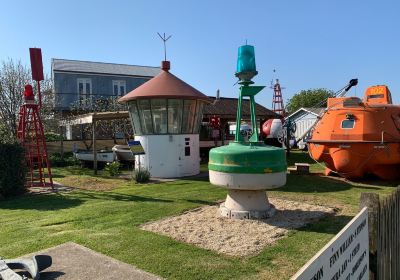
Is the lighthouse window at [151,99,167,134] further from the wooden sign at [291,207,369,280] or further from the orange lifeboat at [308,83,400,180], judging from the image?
the wooden sign at [291,207,369,280]

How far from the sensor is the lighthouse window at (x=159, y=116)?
623 inches

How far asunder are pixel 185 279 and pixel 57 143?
957 inches

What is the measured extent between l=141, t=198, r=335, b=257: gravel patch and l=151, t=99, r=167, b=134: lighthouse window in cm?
748

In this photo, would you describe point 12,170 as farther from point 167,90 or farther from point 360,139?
point 360,139

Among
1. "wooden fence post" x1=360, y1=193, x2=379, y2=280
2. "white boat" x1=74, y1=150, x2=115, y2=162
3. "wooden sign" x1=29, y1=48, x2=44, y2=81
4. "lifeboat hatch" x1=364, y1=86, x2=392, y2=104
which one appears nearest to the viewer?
"wooden fence post" x1=360, y1=193, x2=379, y2=280

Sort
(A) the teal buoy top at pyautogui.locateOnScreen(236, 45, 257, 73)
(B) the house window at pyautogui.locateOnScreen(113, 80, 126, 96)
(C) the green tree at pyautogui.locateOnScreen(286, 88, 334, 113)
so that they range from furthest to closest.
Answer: (C) the green tree at pyautogui.locateOnScreen(286, 88, 334, 113)
(B) the house window at pyautogui.locateOnScreen(113, 80, 126, 96)
(A) the teal buoy top at pyautogui.locateOnScreen(236, 45, 257, 73)

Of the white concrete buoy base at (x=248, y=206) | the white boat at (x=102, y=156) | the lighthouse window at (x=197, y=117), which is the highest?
the lighthouse window at (x=197, y=117)

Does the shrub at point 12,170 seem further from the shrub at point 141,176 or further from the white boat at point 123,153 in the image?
the white boat at point 123,153

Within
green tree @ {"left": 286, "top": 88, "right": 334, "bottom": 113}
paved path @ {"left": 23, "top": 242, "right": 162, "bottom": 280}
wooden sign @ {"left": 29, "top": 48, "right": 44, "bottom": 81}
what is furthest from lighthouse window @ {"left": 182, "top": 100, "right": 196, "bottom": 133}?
green tree @ {"left": 286, "top": 88, "right": 334, "bottom": 113}

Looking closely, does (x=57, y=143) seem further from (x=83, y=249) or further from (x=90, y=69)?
(x=83, y=249)

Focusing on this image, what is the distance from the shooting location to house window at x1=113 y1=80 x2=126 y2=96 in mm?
39812

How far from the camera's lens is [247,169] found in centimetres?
708

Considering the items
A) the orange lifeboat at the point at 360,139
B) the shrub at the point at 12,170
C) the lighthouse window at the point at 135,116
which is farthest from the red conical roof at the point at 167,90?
the shrub at the point at 12,170

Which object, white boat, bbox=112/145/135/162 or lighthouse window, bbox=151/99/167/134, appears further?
white boat, bbox=112/145/135/162
